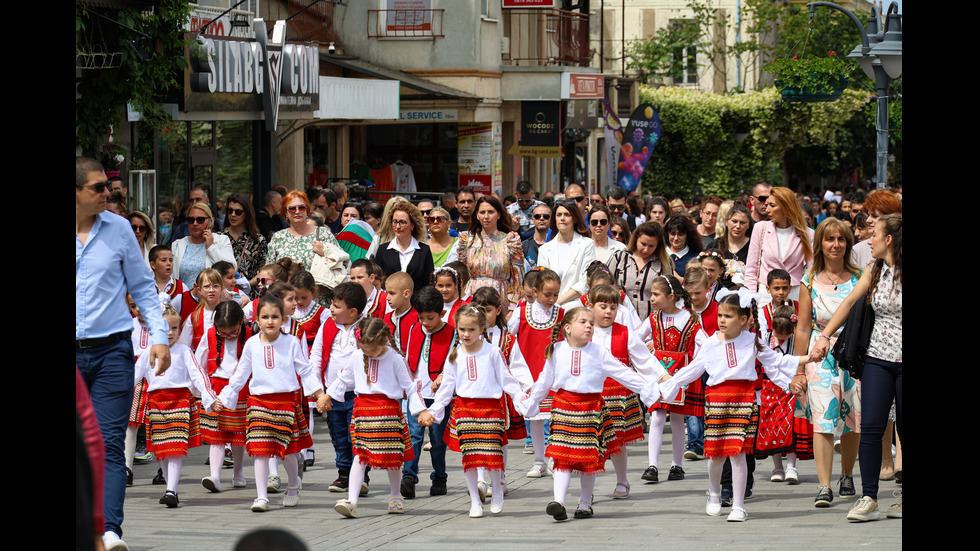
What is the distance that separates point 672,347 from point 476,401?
1930mm

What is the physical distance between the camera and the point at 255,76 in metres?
16.7

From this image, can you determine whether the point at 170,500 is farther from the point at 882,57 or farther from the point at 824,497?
the point at 882,57

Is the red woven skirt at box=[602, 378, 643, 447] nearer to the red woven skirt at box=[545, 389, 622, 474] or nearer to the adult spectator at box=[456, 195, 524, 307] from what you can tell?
the red woven skirt at box=[545, 389, 622, 474]

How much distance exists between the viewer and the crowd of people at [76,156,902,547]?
797 cm

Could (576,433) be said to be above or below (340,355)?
below

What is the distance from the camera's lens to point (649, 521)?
26.9 ft

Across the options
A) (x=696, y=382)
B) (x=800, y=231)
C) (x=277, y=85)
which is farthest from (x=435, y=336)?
(x=277, y=85)

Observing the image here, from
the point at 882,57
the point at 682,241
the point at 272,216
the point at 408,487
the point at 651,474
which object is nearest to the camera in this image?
the point at 408,487

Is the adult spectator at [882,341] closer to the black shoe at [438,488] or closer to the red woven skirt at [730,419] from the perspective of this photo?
the red woven skirt at [730,419]

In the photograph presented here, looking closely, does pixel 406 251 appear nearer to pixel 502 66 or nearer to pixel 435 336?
pixel 435 336

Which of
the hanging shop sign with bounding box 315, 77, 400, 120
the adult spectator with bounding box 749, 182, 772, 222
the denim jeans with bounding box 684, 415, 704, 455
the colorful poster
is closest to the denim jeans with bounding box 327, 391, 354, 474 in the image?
the denim jeans with bounding box 684, 415, 704, 455

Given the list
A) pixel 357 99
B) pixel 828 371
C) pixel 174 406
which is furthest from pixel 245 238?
pixel 357 99

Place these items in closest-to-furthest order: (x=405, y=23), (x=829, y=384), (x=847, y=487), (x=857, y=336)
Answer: (x=857, y=336)
(x=829, y=384)
(x=847, y=487)
(x=405, y=23)

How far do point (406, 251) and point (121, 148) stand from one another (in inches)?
144
